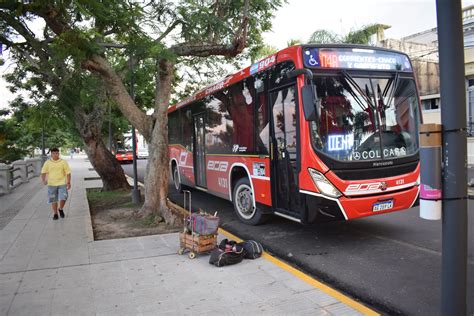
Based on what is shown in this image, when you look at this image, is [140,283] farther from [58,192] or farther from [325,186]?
[58,192]

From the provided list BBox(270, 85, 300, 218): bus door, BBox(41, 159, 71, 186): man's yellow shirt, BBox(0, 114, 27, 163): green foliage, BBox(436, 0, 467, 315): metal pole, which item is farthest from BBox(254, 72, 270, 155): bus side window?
BBox(0, 114, 27, 163): green foliage

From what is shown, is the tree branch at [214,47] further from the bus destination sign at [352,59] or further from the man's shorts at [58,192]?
the man's shorts at [58,192]

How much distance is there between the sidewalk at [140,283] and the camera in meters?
3.91

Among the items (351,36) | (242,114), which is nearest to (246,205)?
(242,114)

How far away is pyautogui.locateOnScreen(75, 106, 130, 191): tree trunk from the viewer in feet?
39.5

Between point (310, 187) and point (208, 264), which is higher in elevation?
point (310, 187)

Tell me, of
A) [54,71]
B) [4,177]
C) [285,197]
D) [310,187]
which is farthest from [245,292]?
[4,177]

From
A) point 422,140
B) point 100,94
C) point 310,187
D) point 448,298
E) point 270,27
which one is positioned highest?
point 270,27

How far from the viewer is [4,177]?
1316 centimetres

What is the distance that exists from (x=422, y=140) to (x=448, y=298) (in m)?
1.13

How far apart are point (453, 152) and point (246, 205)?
5.31 metres

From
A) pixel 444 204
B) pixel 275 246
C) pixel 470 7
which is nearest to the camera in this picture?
pixel 444 204

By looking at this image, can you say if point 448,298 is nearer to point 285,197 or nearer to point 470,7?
point 285,197

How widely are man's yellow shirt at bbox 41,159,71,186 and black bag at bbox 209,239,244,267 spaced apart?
16.8ft
